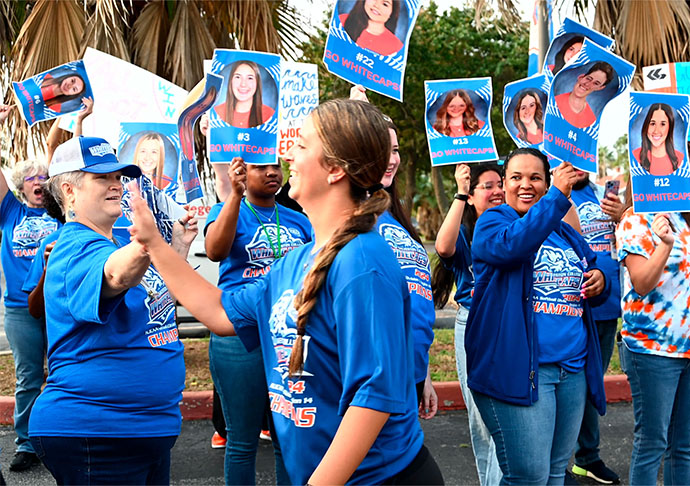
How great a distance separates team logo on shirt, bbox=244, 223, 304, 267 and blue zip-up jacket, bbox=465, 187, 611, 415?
0.97 meters

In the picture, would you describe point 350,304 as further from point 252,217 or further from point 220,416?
point 220,416

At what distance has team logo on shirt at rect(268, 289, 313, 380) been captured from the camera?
73.8 inches

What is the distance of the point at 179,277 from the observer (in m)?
2.07

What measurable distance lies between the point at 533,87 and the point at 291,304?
3.09 metres

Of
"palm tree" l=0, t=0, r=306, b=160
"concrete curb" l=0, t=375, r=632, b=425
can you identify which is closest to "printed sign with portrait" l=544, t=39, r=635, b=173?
"concrete curb" l=0, t=375, r=632, b=425

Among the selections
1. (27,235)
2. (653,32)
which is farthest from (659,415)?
(653,32)

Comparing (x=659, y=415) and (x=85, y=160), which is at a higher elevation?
(x=85, y=160)

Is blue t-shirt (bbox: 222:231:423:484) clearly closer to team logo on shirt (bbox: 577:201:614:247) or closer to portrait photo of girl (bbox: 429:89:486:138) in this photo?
portrait photo of girl (bbox: 429:89:486:138)

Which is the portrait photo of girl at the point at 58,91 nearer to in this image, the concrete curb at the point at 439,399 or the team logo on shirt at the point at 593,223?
the concrete curb at the point at 439,399

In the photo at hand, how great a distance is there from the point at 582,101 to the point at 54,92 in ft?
10.5

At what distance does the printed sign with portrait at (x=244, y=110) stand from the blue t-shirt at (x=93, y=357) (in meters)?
1.08

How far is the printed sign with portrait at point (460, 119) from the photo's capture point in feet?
14.0

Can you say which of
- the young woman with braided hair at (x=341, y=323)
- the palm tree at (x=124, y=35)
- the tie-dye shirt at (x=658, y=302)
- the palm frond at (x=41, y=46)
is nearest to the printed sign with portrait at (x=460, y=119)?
the tie-dye shirt at (x=658, y=302)

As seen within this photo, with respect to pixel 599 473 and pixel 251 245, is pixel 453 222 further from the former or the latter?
pixel 599 473
